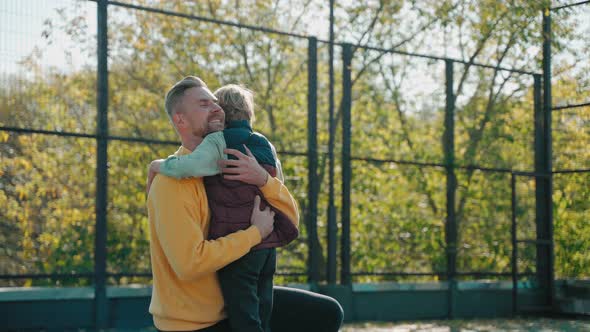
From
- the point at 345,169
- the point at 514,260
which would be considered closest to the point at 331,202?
the point at 345,169

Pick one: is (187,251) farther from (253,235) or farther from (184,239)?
(253,235)

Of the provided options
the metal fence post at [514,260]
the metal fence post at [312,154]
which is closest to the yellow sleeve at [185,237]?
the metal fence post at [312,154]

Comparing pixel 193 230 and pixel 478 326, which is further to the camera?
pixel 478 326

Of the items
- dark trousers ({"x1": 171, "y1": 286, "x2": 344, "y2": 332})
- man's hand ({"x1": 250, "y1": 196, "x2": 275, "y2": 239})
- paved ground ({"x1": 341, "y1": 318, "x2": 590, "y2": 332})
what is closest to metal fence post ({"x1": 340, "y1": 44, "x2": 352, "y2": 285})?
paved ground ({"x1": 341, "y1": 318, "x2": 590, "y2": 332})

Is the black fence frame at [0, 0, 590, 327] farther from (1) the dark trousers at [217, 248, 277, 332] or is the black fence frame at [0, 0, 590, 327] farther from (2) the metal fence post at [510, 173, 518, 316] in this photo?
(1) the dark trousers at [217, 248, 277, 332]

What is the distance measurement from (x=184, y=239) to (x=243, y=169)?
0.24 meters

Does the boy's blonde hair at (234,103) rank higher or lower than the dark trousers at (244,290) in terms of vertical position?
higher

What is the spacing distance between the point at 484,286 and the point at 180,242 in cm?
650

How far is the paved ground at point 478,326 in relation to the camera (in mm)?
7105

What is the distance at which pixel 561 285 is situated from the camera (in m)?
8.66

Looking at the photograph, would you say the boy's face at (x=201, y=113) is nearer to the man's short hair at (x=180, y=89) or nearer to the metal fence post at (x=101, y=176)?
the man's short hair at (x=180, y=89)

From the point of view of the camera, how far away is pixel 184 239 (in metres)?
2.13

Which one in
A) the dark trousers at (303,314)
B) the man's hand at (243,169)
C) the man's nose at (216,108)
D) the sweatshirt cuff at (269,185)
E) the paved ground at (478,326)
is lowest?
the paved ground at (478,326)

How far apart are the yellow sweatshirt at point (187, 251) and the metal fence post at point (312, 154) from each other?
4880 mm
